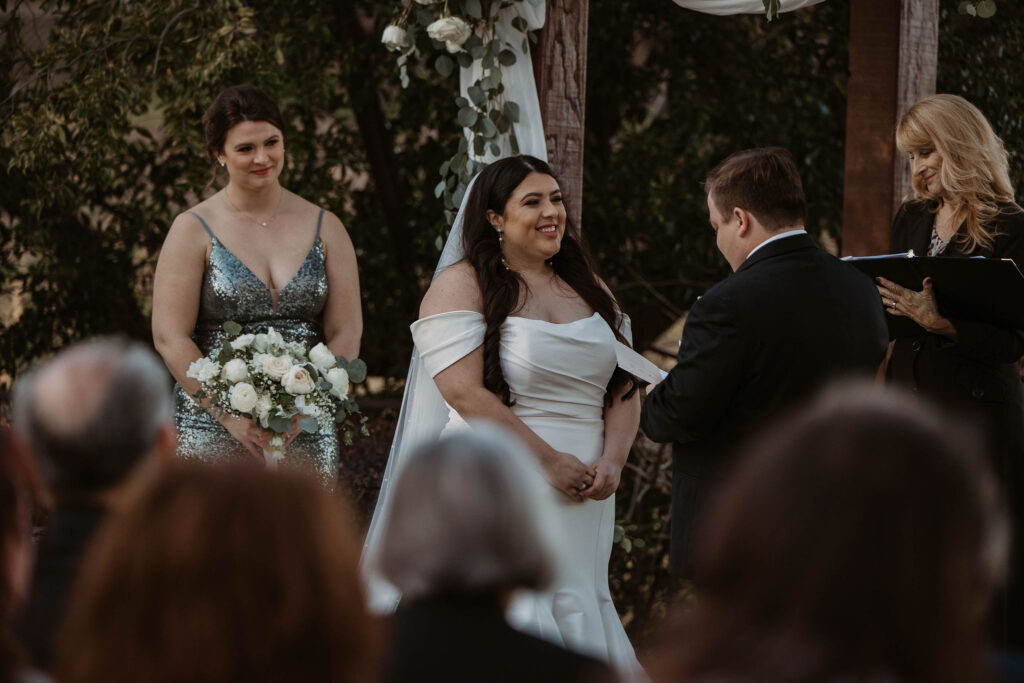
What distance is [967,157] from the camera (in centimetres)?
394

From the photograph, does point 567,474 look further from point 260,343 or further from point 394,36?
point 394,36

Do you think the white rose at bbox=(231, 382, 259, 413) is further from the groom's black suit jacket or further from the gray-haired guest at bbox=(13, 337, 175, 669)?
the gray-haired guest at bbox=(13, 337, 175, 669)

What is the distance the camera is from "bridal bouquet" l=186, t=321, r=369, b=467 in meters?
3.56

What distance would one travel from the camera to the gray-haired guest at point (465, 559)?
1521 mm

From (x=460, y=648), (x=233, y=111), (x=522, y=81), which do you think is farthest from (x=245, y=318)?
(x=460, y=648)

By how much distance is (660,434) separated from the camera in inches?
132

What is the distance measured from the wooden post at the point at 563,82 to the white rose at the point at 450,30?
0.37 metres

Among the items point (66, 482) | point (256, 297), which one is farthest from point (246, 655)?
point (256, 297)

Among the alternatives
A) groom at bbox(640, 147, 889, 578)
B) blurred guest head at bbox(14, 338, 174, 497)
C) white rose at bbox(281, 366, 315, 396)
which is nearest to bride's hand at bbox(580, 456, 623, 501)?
groom at bbox(640, 147, 889, 578)

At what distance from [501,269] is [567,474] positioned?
2.20 ft

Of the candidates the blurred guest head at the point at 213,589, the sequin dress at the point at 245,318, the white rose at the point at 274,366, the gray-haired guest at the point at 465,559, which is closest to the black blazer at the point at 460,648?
the gray-haired guest at the point at 465,559

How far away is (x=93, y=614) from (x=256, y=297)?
260 cm

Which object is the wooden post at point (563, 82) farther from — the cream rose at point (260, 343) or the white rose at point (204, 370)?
the white rose at point (204, 370)

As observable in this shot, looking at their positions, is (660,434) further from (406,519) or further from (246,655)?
(246,655)
